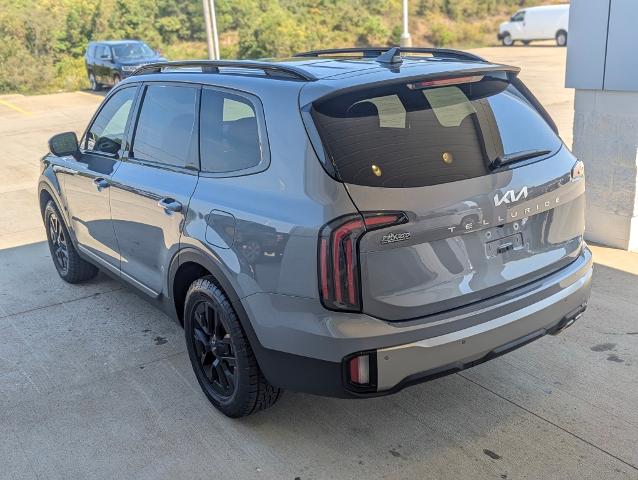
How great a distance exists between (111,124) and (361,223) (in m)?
2.67

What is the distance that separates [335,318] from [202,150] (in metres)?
1.30

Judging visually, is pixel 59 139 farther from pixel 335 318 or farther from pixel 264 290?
pixel 335 318

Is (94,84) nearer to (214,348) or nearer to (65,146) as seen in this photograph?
(65,146)

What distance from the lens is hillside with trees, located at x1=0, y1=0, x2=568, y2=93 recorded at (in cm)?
2964

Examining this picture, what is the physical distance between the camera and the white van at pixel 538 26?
108 ft

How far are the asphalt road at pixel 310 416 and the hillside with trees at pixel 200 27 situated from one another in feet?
80.2

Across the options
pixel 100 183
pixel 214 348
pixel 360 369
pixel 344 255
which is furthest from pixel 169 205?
pixel 360 369

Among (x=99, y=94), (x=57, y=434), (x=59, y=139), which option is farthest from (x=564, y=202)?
(x=99, y=94)

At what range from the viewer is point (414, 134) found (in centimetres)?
291

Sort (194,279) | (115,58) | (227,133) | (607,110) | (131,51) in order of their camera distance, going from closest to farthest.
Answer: (227,133), (194,279), (607,110), (115,58), (131,51)

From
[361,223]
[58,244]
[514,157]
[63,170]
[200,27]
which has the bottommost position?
[58,244]

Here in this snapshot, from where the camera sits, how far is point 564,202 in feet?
10.7

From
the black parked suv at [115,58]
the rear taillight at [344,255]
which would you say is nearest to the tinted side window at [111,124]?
the rear taillight at [344,255]

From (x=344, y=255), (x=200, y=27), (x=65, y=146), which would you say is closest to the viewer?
(x=344, y=255)
